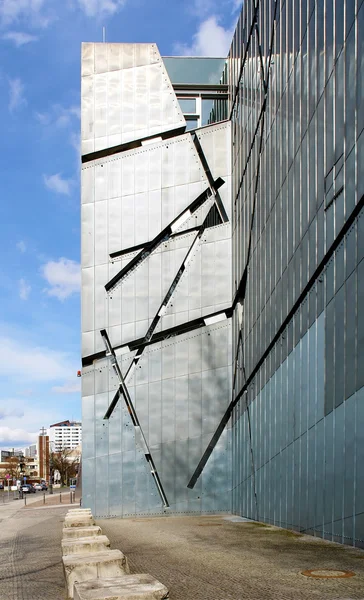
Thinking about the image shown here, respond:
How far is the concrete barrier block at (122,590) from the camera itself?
19.7 feet

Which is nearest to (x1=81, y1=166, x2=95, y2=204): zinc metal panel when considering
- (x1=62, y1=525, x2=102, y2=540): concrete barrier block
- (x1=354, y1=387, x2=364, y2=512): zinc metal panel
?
(x1=62, y1=525, x2=102, y2=540): concrete barrier block

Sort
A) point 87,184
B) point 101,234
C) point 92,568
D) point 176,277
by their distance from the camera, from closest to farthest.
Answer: point 92,568 < point 176,277 < point 101,234 < point 87,184

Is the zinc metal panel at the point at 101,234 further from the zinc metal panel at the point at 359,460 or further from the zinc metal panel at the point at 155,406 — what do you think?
the zinc metal panel at the point at 359,460

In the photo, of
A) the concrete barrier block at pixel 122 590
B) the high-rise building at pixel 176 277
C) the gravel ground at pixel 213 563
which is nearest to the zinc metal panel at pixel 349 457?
the gravel ground at pixel 213 563

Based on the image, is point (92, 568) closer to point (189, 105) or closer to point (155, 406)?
point (155, 406)

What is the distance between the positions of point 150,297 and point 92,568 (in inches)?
653

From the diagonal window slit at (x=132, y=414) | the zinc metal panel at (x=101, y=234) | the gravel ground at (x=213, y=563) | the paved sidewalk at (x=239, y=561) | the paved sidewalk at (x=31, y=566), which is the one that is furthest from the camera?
the zinc metal panel at (x=101, y=234)

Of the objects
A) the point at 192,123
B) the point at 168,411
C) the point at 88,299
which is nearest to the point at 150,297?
the point at 88,299

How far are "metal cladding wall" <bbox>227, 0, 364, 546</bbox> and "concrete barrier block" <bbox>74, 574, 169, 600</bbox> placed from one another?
19.2ft

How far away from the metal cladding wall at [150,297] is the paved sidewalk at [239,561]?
18.8 feet

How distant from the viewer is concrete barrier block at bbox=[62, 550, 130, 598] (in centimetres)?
805

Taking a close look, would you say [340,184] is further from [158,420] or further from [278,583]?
[158,420]

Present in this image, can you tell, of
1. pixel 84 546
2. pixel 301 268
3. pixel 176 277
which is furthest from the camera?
pixel 176 277

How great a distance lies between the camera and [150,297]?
24.4m
